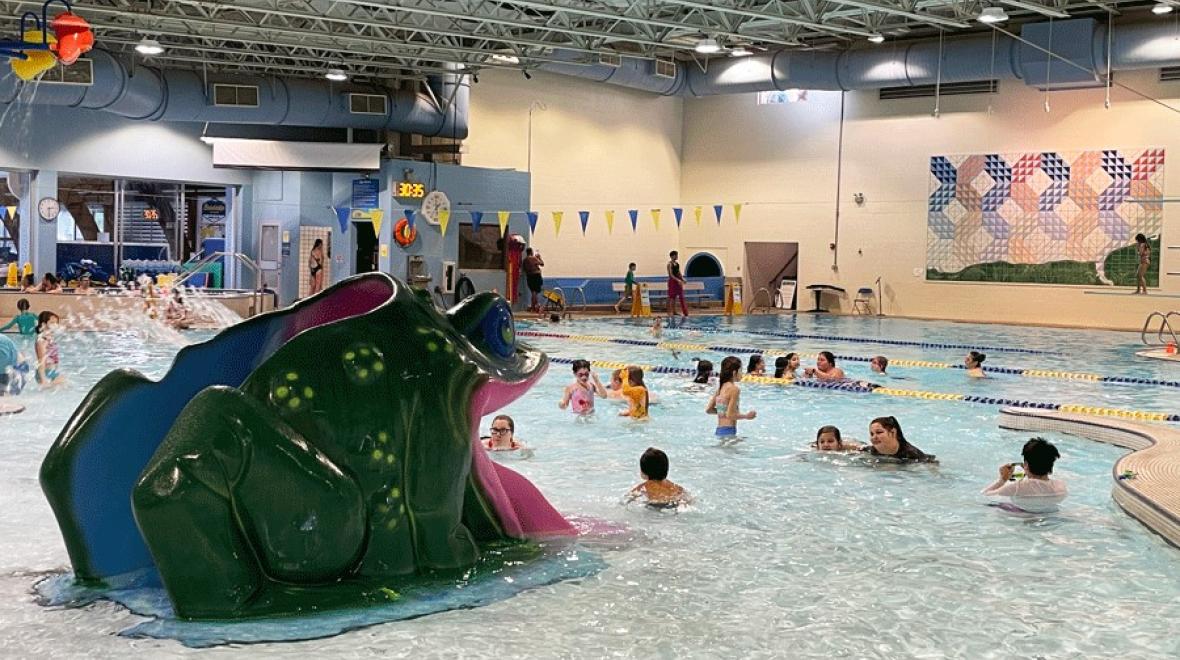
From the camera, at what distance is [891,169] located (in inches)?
1064

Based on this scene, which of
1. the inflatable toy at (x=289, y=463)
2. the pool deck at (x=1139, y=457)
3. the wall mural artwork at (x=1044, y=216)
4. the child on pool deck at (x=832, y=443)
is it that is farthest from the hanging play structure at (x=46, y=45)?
the wall mural artwork at (x=1044, y=216)

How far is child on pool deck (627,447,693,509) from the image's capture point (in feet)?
23.6

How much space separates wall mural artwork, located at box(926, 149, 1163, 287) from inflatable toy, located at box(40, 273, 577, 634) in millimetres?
21478

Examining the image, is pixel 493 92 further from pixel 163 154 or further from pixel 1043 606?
pixel 1043 606

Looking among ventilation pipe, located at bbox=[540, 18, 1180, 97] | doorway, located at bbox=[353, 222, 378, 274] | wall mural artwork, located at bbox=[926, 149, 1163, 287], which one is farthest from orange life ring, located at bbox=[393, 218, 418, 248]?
wall mural artwork, located at bbox=[926, 149, 1163, 287]

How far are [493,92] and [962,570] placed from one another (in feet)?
67.1

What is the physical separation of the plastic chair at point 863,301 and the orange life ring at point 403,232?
11.1 m

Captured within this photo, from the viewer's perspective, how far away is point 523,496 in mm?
6008

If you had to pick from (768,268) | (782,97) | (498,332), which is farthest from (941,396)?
(768,268)

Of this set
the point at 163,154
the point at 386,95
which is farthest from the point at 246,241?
the point at 386,95

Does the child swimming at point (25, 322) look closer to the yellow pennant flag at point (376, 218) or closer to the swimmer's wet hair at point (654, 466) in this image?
the yellow pennant flag at point (376, 218)

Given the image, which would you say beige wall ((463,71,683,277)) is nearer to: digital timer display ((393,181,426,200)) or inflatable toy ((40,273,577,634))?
digital timer display ((393,181,426,200))

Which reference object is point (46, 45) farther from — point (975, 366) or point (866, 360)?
point (866, 360)

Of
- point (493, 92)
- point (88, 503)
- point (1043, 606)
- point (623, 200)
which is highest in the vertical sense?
point (493, 92)
